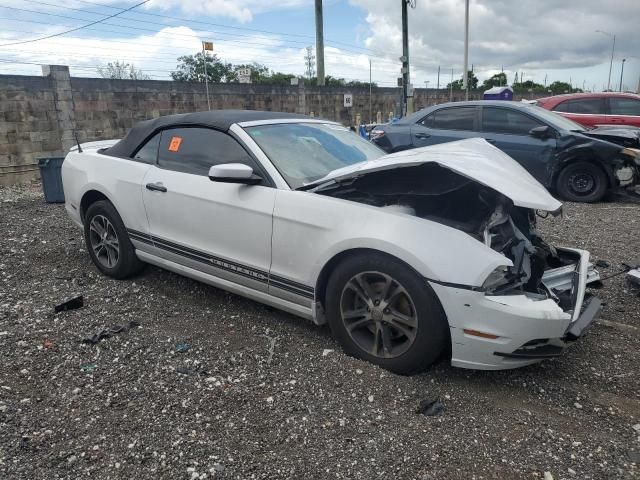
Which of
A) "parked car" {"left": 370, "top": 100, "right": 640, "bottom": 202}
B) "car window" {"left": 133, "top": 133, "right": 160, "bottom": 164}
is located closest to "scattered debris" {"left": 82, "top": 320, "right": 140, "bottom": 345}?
"car window" {"left": 133, "top": 133, "right": 160, "bottom": 164}

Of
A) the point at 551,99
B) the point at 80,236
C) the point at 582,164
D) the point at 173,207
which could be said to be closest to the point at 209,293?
the point at 173,207

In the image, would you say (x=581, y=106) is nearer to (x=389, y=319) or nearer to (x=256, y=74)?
(x=389, y=319)

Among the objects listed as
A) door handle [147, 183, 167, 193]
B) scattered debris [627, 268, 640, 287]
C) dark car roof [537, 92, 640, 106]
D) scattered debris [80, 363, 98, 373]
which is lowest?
scattered debris [80, 363, 98, 373]

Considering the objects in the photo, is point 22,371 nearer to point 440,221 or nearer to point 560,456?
point 440,221

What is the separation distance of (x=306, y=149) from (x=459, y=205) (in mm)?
1207

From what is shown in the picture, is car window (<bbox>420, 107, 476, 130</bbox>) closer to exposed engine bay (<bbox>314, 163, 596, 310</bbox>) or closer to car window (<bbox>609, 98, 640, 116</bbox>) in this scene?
car window (<bbox>609, 98, 640, 116</bbox>)

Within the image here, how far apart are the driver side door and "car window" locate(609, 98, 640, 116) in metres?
9.69

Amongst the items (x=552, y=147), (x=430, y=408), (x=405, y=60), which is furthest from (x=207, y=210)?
(x=405, y=60)

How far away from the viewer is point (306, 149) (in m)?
3.83

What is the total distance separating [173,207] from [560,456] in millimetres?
2970

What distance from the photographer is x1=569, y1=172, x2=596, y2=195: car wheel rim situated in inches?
316

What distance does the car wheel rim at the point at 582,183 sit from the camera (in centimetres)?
804

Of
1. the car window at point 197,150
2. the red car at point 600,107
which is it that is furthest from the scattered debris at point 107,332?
the red car at point 600,107

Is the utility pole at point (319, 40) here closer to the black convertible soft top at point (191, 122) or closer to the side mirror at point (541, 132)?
the side mirror at point (541, 132)
